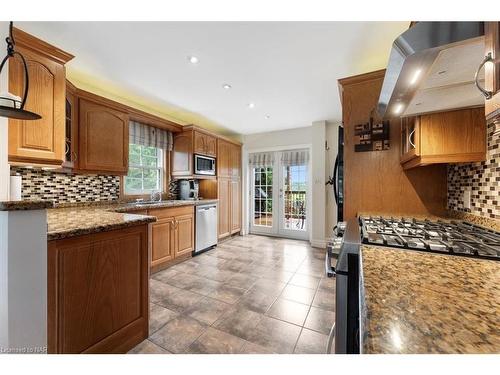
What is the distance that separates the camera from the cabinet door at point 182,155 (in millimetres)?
3520

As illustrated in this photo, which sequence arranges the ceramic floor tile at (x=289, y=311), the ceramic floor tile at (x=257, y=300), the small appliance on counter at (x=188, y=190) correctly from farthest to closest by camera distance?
the small appliance on counter at (x=188, y=190) → the ceramic floor tile at (x=257, y=300) → the ceramic floor tile at (x=289, y=311)

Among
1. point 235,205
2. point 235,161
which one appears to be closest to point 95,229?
point 235,205

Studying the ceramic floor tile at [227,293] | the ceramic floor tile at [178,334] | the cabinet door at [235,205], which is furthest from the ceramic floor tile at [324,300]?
the cabinet door at [235,205]

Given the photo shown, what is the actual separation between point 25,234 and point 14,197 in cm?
95

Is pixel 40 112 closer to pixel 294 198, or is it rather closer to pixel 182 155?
pixel 182 155

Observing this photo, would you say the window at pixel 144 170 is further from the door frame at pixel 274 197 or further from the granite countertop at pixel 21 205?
the granite countertop at pixel 21 205

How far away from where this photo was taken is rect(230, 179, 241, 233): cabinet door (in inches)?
178

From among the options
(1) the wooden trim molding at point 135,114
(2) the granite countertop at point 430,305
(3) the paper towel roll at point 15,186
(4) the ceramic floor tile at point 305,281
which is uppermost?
(1) the wooden trim molding at point 135,114

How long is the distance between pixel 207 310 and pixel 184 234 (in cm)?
144

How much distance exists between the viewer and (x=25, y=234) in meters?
0.94

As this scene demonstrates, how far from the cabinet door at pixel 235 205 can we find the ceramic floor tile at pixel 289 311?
2.56 metres

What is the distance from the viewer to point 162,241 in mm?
2789

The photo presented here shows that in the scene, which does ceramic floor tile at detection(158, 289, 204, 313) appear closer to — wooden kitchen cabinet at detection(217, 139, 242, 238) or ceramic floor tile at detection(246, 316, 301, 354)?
ceramic floor tile at detection(246, 316, 301, 354)

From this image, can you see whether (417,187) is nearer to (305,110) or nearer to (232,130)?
(305,110)
